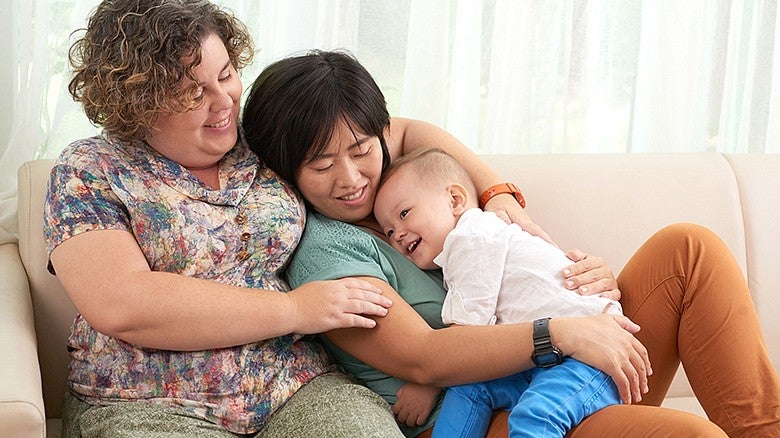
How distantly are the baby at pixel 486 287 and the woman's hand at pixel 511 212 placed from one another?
0.12 ft

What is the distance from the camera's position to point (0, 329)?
1781 mm

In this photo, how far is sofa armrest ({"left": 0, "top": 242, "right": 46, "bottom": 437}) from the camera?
4.95 ft

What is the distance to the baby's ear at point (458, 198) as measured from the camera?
200cm

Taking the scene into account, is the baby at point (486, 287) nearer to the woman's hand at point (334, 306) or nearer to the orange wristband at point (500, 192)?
the orange wristband at point (500, 192)

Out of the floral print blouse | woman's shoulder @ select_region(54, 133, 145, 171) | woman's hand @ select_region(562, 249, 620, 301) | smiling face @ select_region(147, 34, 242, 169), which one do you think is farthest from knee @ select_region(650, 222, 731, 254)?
woman's shoulder @ select_region(54, 133, 145, 171)

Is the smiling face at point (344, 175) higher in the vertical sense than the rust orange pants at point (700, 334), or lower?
higher

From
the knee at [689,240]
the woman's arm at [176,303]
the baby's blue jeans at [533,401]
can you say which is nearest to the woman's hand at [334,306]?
the woman's arm at [176,303]

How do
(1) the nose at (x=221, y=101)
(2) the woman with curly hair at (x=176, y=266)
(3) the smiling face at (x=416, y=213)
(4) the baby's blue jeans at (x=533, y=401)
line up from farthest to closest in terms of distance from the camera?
1. (3) the smiling face at (x=416, y=213)
2. (1) the nose at (x=221, y=101)
3. (2) the woman with curly hair at (x=176, y=266)
4. (4) the baby's blue jeans at (x=533, y=401)

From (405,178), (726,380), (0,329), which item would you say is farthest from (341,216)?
(726,380)

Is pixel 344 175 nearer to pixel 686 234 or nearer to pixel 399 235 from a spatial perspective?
pixel 399 235

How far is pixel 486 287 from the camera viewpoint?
184cm

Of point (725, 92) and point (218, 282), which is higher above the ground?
point (725, 92)

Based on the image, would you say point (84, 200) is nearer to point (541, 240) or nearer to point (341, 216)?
point (341, 216)

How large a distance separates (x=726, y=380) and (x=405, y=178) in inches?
28.7
